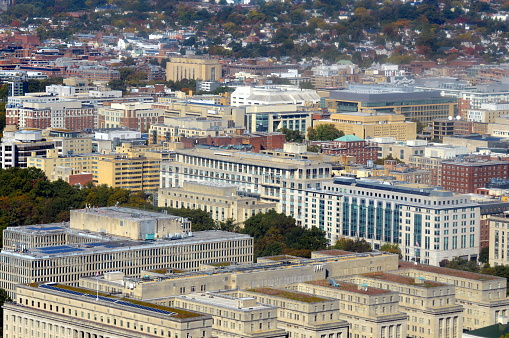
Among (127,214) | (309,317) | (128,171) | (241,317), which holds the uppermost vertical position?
(128,171)

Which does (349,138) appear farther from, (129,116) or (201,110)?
(129,116)

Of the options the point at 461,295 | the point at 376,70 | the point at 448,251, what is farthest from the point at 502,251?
the point at 376,70

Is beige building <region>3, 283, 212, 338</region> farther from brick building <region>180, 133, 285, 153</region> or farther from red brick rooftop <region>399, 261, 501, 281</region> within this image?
brick building <region>180, 133, 285, 153</region>

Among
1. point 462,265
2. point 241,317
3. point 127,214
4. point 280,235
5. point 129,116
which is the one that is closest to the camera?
point 241,317

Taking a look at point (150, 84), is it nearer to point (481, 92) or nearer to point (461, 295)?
point (481, 92)

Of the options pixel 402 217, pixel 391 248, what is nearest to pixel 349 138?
pixel 402 217

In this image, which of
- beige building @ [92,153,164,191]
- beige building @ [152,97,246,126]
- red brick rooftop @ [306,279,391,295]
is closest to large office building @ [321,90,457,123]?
beige building @ [152,97,246,126]
